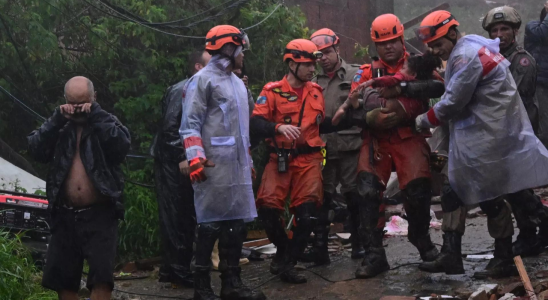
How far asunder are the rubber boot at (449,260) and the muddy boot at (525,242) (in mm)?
673

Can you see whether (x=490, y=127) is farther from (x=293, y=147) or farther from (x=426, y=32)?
(x=293, y=147)

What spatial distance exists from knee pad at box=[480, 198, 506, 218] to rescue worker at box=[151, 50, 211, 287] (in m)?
2.67

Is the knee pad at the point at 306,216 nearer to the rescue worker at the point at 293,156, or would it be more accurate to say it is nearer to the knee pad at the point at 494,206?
the rescue worker at the point at 293,156

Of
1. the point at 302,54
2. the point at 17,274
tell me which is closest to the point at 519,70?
the point at 302,54

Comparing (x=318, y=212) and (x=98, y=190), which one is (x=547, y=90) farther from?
(x=98, y=190)

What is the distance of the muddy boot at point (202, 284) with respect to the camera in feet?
20.0

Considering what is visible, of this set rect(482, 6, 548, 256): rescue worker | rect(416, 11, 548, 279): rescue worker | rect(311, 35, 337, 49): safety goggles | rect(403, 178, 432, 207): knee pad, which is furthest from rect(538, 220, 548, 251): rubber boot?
rect(311, 35, 337, 49): safety goggles

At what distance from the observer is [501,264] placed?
20.9 feet

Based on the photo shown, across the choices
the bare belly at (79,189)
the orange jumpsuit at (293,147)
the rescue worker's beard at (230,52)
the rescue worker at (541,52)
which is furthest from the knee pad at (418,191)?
the rescue worker at (541,52)

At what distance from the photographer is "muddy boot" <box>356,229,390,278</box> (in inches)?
261

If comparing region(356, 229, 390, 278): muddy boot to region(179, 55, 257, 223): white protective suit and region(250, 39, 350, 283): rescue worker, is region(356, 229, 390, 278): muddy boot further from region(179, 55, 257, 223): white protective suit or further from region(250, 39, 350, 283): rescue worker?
region(179, 55, 257, 223): white protective suit

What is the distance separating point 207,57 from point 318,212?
6.06 ft

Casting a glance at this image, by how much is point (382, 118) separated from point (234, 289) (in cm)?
193

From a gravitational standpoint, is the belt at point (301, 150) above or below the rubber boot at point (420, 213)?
above
